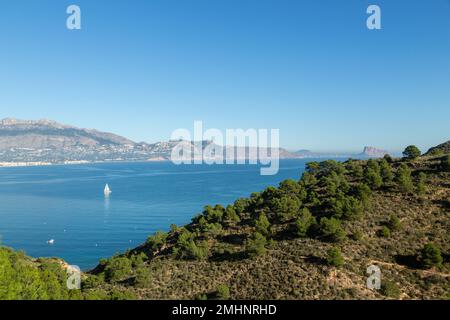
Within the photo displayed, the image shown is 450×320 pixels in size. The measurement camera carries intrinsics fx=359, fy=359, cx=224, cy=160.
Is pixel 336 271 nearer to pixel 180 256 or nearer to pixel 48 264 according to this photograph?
pixel 180 256

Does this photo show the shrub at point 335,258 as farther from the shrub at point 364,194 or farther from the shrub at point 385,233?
the shrub at point 364,194

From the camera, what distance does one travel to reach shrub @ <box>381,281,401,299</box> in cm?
3152

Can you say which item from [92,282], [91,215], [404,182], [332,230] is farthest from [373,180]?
[91,215]

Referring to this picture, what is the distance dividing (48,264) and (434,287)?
39.6 m

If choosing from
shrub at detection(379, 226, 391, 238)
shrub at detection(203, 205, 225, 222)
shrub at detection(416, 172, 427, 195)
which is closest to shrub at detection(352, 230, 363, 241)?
shrub at detection(379, 226, 391, 238)

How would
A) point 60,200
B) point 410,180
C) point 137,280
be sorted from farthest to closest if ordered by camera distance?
point 60,200 → point 410,180 → point 137,280

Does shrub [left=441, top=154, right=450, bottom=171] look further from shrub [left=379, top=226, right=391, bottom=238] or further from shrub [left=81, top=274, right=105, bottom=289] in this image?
shrub [left=81, top=274, right=105, bottom=289]

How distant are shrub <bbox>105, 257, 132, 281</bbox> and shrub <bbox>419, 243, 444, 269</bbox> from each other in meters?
31.6

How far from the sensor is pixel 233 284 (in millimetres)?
35969

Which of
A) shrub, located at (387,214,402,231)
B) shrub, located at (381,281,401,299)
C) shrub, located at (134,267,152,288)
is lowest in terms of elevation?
shrub, located at (134,267,152,288)

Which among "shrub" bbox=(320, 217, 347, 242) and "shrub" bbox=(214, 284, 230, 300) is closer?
"shrub" bbox=(214, 284, 230, 300)

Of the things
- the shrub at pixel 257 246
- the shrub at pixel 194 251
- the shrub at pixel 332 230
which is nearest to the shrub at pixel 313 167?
the shrub at pixel 332 230
